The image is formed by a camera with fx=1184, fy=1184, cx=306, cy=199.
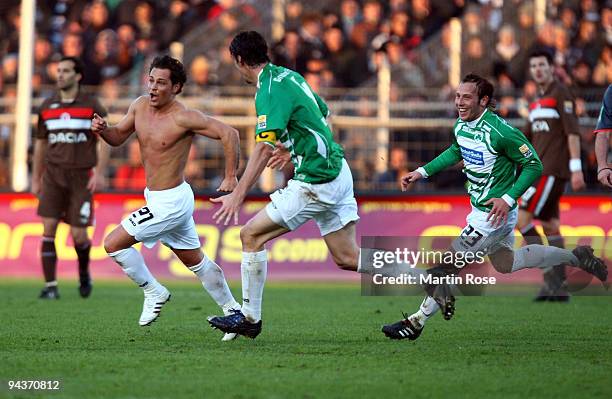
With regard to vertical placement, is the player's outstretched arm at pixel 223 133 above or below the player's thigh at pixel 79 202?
above

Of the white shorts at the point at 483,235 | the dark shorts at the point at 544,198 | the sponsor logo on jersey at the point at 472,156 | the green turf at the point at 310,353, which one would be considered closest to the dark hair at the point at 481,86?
the sponsor logo on jersey at the point at 472,156

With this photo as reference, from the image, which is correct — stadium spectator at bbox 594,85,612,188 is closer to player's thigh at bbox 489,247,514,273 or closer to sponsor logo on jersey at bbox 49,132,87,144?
player's thigh at bbox 489,247,514,273

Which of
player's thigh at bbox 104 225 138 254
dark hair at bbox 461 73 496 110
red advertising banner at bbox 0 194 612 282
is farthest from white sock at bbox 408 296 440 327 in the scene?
red advertising banner at bbox 0 194 612 282

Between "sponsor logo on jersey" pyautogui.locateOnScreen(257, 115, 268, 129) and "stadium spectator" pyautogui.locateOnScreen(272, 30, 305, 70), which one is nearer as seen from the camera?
"sponsor logo on jersey" pyautogui.locateOnScreen(257, 115, 268, 129)

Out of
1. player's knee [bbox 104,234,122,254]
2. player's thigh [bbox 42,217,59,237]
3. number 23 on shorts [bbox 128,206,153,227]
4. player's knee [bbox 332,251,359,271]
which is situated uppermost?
number 23 on shorts [bbox 128,206,153,227]

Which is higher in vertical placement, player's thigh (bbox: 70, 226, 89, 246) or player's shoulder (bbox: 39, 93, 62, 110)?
player's shoulder (bbox: 39, 93, 62, 110)

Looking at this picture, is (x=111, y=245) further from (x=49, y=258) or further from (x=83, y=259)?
(x=83, y=259)

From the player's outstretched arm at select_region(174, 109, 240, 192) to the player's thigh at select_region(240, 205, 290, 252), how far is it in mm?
311

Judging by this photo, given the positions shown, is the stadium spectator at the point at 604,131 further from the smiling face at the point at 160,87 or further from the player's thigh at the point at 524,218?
the player's thigh at the point at 524,218

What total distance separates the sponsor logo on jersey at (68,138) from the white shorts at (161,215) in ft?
14.5

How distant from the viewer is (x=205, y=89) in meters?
18.9

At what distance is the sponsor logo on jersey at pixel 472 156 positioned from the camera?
31.0ft

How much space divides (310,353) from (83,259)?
622cm

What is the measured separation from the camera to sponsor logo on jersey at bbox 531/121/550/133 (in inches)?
549
